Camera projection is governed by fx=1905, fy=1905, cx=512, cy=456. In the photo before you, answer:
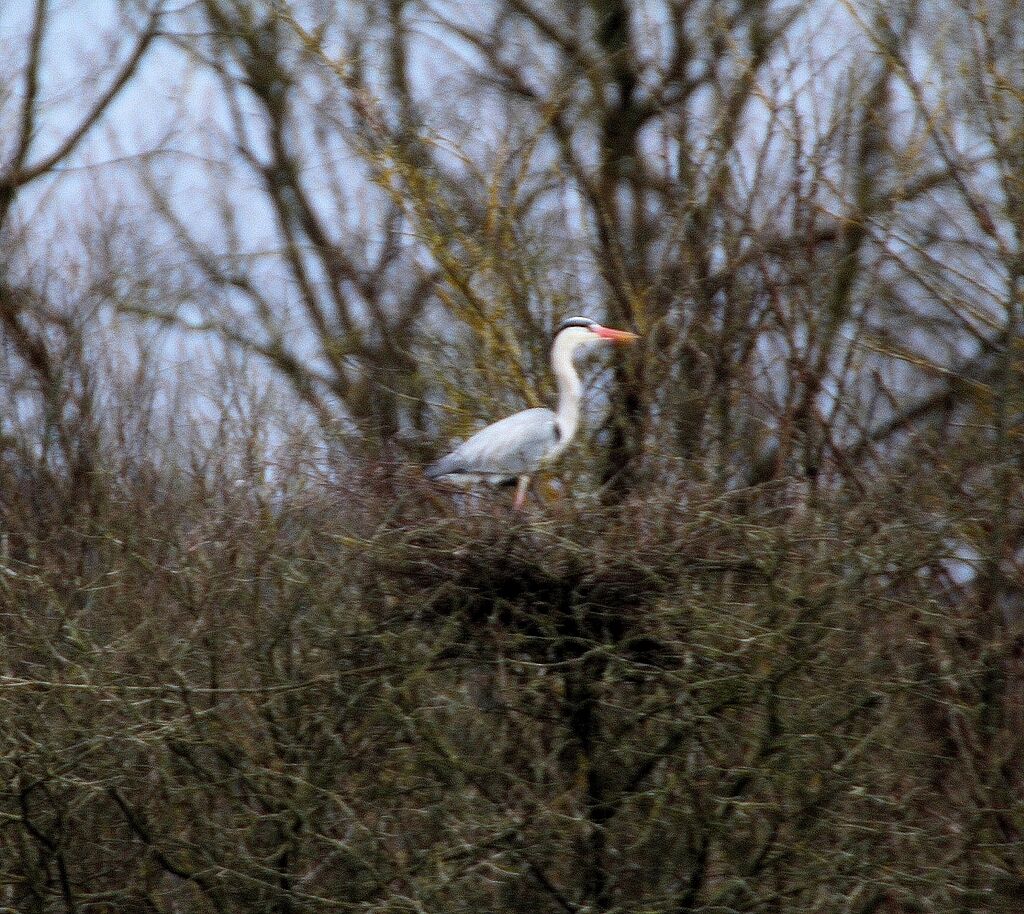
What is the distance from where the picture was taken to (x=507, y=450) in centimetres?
749

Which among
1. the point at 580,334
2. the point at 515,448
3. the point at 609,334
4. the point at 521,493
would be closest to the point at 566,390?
the point at 580,334

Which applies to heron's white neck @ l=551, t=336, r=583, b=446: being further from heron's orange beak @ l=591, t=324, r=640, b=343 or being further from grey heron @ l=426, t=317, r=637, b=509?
heron's orange beak @ l=591, t=324, r=640, b=343

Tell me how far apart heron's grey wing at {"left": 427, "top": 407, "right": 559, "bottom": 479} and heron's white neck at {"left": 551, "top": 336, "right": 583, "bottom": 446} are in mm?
139

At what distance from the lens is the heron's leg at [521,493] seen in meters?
6.20

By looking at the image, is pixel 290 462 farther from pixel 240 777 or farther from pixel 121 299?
pixel 121 299

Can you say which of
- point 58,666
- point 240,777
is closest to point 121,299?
point 58,666

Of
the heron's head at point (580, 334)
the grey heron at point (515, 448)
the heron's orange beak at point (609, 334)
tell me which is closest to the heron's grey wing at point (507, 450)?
the grey heron at point (515, 448)

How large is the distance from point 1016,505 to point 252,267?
8.29 metres

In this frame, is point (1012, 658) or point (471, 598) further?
point (1012, 658)

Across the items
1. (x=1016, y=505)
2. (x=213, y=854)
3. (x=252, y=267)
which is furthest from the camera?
(x=252, y=267)

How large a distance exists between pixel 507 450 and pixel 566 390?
642 millimetres

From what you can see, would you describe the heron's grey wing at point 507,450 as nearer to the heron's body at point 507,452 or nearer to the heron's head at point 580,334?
the heron's body at point 507,452

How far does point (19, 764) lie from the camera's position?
6.12m

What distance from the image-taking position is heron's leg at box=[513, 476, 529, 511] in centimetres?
620
